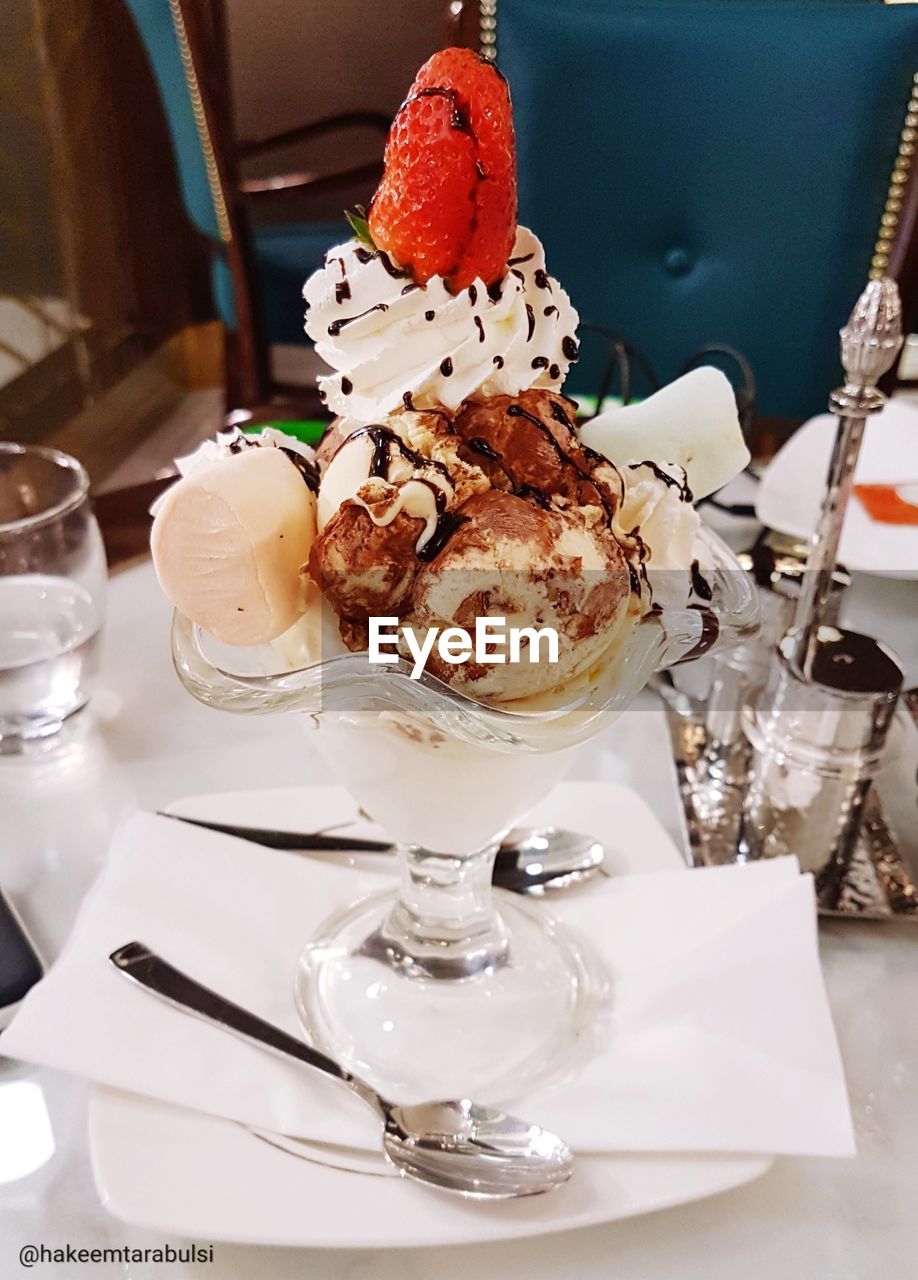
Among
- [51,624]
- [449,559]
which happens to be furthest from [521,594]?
[51,624]

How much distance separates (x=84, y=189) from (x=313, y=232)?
2.15 ft

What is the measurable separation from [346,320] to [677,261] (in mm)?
1302

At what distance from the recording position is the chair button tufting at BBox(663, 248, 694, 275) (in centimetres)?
165

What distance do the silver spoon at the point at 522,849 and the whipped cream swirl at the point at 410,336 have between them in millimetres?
310

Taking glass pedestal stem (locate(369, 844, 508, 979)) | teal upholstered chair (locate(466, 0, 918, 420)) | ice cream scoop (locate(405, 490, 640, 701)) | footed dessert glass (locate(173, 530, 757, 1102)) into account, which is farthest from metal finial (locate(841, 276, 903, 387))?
teal upholstered chair (locate(466, 0, 918, 420))

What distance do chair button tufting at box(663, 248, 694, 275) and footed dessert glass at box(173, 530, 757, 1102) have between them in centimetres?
127

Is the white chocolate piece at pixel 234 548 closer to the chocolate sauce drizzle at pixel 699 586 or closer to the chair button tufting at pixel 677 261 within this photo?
the chocolate sauce drizzle at pixel 699 586

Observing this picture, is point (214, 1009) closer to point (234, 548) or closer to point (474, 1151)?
point (474, 1151)

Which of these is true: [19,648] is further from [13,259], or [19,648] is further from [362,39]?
[362,39]

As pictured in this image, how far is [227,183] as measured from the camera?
1642 millimetres

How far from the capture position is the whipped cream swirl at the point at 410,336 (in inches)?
19.4

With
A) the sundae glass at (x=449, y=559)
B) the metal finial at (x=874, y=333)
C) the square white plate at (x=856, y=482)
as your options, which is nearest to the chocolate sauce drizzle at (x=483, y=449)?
the sundae glass at (x=449, y=559)

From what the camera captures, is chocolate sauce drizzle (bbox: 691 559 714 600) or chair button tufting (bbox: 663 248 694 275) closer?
chocolate sauce drizzle (bbox: 691 559 714 600)

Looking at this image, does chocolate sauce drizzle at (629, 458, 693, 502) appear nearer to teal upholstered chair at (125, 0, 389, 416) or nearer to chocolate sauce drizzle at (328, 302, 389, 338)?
chocolate sauce drizzle at (328, 302, 389, 338)
